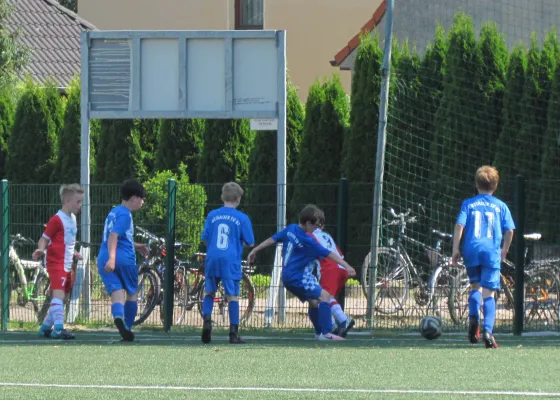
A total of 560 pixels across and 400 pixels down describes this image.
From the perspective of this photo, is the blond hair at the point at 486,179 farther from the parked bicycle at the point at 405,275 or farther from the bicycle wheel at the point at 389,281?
the bicycle wheel at the point at 389,281

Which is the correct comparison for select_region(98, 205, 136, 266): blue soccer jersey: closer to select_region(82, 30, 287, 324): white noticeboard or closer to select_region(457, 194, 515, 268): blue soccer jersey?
select_region(82, 30, 287, 324): white noticeboard

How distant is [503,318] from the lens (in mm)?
13281

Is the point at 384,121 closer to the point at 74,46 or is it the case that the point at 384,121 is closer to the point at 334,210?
the point at 334,210

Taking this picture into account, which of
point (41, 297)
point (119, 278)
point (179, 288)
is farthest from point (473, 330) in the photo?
point (41, 297)

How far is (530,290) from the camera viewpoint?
13297 mm

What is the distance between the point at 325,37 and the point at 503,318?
21226mm

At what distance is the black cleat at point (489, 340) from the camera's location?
1104 cm

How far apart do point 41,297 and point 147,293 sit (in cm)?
144

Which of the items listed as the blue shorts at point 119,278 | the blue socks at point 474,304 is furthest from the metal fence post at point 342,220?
the blue shorts at point 119,278

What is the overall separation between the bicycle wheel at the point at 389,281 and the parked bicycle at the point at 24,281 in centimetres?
389

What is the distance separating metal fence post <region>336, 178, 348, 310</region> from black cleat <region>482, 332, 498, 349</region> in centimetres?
254

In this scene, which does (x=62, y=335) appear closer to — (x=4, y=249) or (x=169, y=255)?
(x=169, y=255)

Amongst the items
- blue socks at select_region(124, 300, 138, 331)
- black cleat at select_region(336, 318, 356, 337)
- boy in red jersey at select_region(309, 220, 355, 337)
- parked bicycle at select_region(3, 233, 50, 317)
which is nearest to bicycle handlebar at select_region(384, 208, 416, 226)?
boy in red jersey at select_region(309, 220, 355, 337)

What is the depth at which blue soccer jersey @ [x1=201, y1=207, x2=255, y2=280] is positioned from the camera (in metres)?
11.9
